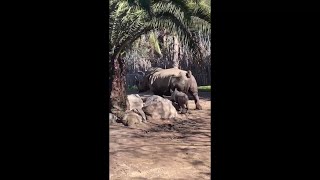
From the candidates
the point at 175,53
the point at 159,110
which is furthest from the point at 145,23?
the point at 175,53

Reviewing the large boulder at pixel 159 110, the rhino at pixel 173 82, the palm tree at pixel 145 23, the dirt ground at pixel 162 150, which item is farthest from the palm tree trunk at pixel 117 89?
the rhino at pixel 173 82

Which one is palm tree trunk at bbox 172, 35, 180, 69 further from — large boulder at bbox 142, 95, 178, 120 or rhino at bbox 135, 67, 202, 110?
large boulder at bbox 142, 95, 178, 120

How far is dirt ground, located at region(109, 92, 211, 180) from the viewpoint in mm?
5008

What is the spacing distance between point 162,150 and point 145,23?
3135 mm

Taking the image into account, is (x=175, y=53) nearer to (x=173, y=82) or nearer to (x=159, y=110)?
(x=173, y=82)

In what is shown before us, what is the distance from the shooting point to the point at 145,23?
8000mm

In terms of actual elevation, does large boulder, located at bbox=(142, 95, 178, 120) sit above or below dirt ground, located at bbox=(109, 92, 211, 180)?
above

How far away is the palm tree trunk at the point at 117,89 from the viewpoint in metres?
9.08

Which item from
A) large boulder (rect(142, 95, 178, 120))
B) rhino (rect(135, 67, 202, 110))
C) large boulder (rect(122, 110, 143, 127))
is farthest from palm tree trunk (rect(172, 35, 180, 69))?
large boulder (rect(122, 110, 143, 127))
